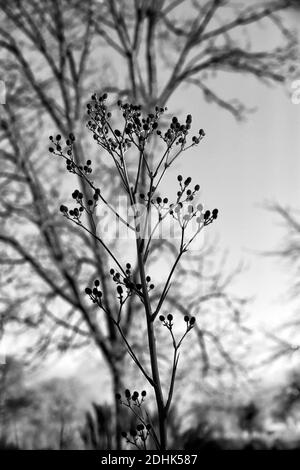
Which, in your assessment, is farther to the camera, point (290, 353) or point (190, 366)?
point (290, 353)

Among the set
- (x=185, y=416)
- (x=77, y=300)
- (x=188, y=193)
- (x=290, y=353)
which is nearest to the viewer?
(x=188, y=193)

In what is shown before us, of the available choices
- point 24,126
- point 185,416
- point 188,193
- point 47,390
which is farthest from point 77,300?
point 47,390

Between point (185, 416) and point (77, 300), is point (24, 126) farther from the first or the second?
point (185, 416)

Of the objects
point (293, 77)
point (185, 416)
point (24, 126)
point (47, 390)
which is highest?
point (293, 77)

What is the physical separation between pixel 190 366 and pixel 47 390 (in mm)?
6086

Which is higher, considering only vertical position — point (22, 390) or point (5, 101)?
point (5, 101)

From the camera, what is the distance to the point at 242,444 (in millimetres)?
6797

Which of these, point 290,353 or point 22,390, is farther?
point 22,390

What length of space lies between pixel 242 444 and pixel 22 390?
6.47m

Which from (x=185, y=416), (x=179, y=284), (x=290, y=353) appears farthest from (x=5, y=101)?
(x=290, y=353)
